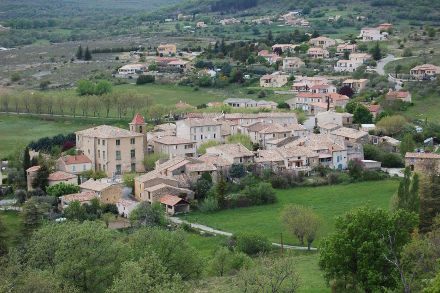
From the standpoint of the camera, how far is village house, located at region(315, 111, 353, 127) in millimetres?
62469

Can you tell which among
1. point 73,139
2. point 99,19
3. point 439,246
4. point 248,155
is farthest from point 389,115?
point 99,19

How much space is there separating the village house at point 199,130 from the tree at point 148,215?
565 inches

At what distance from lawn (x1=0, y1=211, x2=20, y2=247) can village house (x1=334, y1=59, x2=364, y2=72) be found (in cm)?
5584

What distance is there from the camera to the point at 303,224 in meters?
38.5

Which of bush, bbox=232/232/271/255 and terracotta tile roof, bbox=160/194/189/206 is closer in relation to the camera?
bush, bbox=232/232/271/255

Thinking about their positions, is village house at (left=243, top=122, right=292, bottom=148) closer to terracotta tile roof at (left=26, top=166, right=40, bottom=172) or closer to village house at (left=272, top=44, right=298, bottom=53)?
terracotta tile roof at (left=26, top=166, right=40, bottom=172)

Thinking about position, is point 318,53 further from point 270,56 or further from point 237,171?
point 237,171

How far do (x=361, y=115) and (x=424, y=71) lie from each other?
2135 centimetres

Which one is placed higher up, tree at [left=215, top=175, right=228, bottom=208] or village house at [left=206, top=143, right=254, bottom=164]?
village house at [left=206, top=143, right=254, bottom=164]

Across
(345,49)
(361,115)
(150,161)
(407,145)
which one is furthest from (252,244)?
(345,49)

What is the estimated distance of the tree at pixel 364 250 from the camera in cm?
2633

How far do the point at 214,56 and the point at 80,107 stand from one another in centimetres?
3121

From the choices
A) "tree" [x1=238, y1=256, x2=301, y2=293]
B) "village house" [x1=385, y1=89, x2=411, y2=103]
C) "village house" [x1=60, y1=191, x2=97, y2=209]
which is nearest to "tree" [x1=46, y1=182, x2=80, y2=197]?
"village house" [x1=60, y1=191, x2=97, y2=209]

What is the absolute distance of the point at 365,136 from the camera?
186ft
